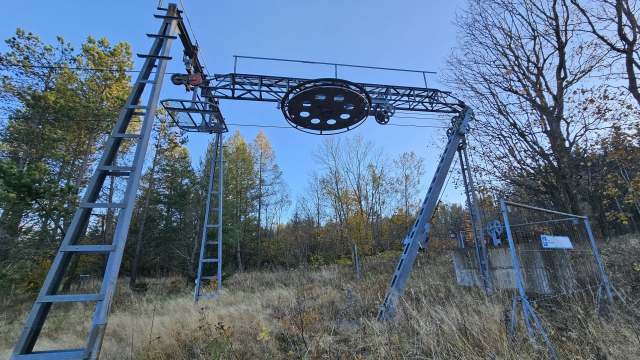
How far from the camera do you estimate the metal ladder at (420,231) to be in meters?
4.65

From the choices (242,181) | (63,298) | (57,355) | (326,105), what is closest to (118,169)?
(63,298)

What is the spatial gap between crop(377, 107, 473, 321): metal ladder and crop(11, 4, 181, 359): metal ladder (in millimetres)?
3857

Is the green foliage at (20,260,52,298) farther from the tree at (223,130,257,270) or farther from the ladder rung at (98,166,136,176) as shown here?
the tree at (223,130,257,270)

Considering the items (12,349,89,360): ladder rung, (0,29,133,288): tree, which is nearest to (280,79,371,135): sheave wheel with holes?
(12,349,89,360): ladder rung

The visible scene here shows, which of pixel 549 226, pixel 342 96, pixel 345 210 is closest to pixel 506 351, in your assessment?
pixel 549 226

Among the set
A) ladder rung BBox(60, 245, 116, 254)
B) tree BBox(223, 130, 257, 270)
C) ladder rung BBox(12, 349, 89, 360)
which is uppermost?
tree BBox(223, 130, 257, 270)

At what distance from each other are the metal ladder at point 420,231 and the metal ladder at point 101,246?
3.86m

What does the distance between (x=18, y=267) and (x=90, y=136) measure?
7.68 metres

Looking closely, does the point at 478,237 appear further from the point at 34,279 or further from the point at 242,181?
the point at 242,181

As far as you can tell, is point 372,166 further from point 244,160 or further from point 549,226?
point 549,226

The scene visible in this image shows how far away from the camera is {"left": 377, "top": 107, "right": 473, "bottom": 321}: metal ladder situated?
4648mm

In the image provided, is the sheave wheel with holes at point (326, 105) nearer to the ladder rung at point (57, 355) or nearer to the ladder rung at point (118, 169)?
the ladder rung at point (118, 169)

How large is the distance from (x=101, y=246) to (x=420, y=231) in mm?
4732

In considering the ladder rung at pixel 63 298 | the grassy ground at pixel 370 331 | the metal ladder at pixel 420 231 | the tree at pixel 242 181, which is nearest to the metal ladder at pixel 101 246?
the ladder rung at pixel 63 298
